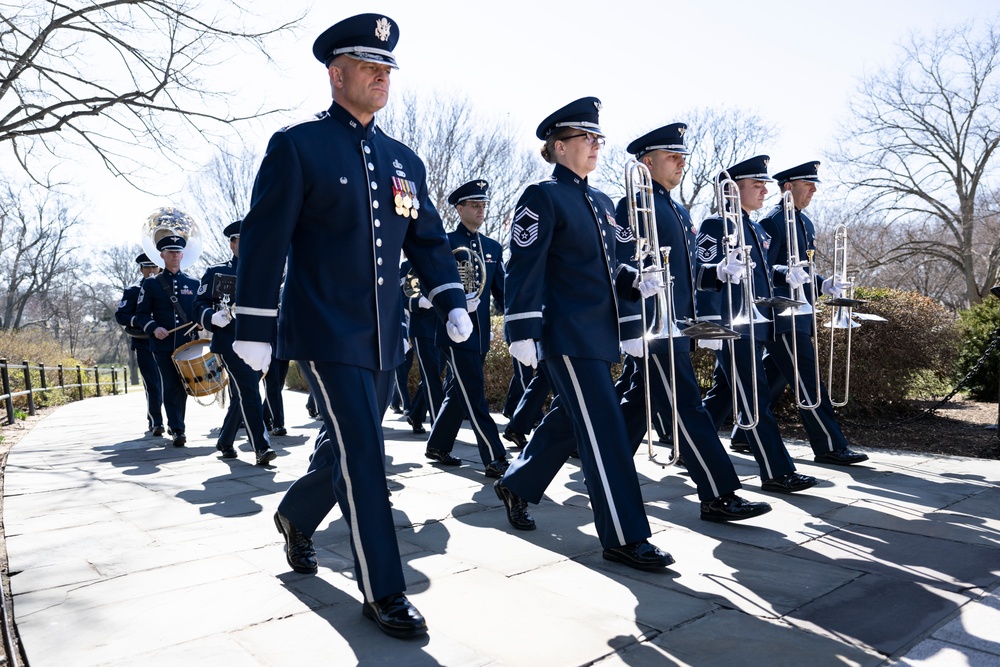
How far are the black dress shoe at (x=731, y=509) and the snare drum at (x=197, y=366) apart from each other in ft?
17.9

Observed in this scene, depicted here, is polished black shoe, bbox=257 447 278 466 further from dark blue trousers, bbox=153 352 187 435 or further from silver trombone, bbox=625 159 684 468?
silver trombone, bbox=625 159 684 468

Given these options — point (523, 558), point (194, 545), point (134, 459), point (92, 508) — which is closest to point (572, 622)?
point (523, 558)

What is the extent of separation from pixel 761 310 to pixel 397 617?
3.97 metres

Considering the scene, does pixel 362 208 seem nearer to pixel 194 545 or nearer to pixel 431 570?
pixel 431 570

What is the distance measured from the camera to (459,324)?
144 inches

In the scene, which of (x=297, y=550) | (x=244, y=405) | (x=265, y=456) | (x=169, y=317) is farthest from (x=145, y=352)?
(x=297, y=550)

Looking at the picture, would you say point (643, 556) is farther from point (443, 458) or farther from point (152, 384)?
point (152, 384)

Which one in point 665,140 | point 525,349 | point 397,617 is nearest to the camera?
point 397,617

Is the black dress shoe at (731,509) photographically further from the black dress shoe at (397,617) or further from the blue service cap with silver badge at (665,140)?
the black dress shoe at (397,617)

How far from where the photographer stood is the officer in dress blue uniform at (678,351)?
15.2 feet

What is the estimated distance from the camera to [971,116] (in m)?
29.2

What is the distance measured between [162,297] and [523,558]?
6.59 meters

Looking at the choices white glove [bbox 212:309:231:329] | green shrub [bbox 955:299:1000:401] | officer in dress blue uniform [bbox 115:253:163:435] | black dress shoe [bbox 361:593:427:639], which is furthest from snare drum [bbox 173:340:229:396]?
green shrub [bbox 955:299:1000:401]

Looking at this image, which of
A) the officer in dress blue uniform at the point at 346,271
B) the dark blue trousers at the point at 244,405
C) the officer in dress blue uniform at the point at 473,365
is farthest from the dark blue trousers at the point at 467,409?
the officer in dress blue uniform at the point at 346,271
